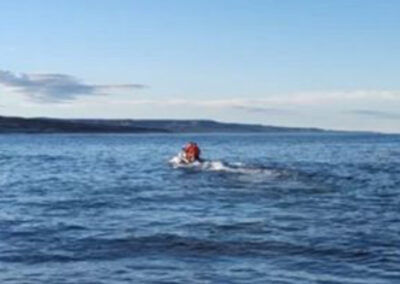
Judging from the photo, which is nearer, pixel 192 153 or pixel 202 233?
pixel 202 233

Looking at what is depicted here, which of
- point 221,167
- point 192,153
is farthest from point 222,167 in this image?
point 192,153

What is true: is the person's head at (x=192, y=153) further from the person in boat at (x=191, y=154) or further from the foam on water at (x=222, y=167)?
the foam on water at (x=222, y=167)

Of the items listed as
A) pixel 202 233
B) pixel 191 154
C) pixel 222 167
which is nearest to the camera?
pixel 202 233

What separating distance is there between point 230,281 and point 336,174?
3657cm

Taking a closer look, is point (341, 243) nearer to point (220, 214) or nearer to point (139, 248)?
point (139, 248)

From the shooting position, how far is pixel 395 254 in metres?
20.1

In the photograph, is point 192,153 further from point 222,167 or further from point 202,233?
point 202,233

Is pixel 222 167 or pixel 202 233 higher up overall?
pixel 222 167

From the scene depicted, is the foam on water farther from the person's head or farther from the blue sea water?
the blue sea water

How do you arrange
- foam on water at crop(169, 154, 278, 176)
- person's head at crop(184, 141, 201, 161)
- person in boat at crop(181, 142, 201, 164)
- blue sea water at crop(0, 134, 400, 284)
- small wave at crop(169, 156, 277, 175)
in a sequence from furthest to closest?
person's head at crop(184, 141, 201, 161) → person in boat at crop(181, 142, 201, 164) → small wave at crop(169, 156, 277, 175) → foam on water at crop(169, 154, 278, 176) → blue sea water at crop(0, 134, 400, 284)

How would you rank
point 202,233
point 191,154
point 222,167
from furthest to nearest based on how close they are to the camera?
point 191,154 → point 222,167 → point 202,233

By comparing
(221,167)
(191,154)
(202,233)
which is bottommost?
(202,233)

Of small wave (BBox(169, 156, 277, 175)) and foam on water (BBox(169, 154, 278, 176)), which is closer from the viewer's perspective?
foam on water (BBox(169, 154, 278, 176))

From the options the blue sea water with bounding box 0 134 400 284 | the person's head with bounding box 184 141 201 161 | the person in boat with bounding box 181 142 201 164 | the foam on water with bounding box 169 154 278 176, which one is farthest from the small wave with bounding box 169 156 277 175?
the blue sea water with bounding box 0 134 400 284
